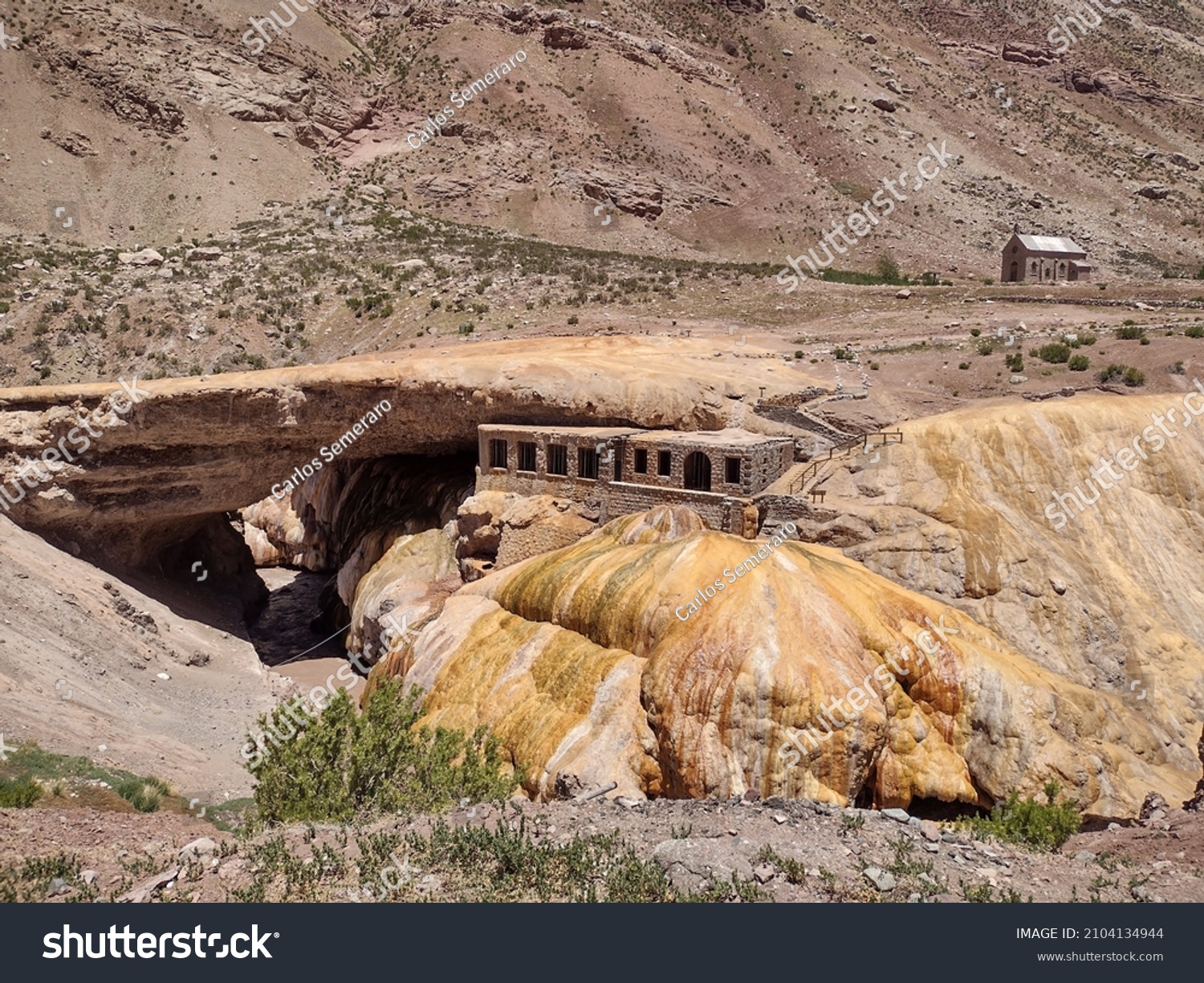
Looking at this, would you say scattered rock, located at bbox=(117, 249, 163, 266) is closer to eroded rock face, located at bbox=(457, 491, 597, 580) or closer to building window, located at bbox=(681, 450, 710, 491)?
eroded rock face, located at bbox=(457, 491, 597, 580)

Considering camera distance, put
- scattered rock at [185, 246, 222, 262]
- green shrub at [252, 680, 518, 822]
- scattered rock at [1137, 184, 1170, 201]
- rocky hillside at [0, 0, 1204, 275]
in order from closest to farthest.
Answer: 1. green shrub at [252, 680, 518, 822]
2. scattered rock at [185, 246, 222, 262]
3. rocky hillside at [0, 0, 1204, 275]
4. scattered rock at [1137, 184, 1170, 201]

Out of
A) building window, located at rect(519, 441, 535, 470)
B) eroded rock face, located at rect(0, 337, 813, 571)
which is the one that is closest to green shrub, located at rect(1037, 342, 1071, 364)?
eroded rock face, located at rect(0, 337, 813, 571)

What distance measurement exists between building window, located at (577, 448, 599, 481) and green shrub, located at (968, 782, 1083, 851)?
13.7m

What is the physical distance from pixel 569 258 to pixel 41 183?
3236 cm

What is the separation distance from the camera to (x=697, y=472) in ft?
81.0

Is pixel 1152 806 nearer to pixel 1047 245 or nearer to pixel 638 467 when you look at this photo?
pixel 638 467

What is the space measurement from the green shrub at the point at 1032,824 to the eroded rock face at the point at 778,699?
7.15ft

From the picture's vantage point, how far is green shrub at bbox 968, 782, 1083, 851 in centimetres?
1316

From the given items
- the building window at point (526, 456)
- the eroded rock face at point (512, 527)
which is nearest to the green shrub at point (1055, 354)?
the eroded rock face at point (512, 527)

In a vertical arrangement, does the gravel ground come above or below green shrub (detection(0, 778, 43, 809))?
above

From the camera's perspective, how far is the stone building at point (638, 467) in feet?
76.6

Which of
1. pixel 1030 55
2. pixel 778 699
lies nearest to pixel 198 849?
pixel 778 699

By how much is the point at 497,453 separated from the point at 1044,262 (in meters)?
39.9

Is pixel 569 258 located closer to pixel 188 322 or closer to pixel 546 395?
pixel 188 322
